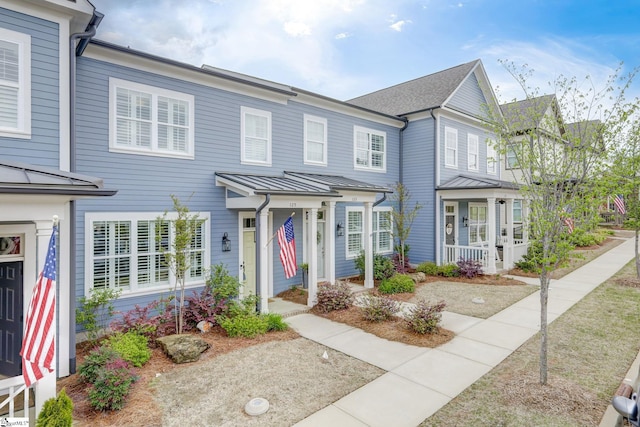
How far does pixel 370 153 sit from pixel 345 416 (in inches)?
427

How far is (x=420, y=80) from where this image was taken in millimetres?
17797

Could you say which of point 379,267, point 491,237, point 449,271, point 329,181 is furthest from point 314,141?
point 491,237

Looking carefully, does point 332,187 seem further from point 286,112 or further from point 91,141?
point 91,141

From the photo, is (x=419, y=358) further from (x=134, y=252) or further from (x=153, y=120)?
(x=153, y=120)

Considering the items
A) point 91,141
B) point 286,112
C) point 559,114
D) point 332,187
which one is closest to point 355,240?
point 332,187

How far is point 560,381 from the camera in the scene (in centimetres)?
529

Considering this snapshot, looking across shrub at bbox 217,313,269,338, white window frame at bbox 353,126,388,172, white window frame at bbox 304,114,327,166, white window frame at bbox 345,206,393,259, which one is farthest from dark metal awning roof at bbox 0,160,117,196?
white window frame at bbox 353,126,388,172

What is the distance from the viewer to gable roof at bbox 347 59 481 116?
585 inches

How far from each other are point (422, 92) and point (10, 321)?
16.3 m

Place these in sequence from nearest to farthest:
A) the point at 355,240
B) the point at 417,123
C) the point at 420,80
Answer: the point at 355,240
the point at 417,123
the point at 420,80

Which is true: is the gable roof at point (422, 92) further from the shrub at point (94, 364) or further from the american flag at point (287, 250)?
the shrub at point (94, 364)

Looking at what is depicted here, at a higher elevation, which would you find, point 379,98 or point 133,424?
point 379,98

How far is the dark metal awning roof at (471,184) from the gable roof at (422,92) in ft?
10.8

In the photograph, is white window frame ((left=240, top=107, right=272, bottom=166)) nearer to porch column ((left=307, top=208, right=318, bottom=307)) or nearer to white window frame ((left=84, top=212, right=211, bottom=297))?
white window frame ((left=84, top=212, right=211, bottom=297))
